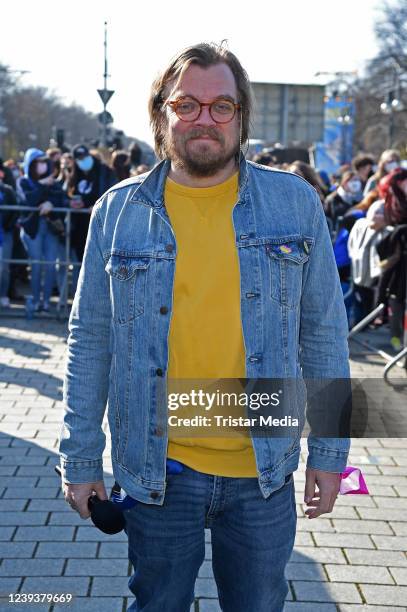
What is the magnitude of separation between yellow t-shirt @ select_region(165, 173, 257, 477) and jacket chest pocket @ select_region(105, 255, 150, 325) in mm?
90

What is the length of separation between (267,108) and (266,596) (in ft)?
90.9

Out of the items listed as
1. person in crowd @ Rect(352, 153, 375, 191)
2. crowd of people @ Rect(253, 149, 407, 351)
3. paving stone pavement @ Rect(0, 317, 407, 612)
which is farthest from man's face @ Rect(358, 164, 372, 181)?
paving stone pavement @ Rect(0, 317, 407, 612)

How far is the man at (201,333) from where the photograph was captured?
8.34ft

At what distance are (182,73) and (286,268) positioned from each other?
1.91 feet

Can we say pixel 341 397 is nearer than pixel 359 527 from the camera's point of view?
Yes

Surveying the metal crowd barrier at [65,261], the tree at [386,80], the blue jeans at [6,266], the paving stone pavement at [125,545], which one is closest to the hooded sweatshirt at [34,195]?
the metal crowd barrier at [65,261]

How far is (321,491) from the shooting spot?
2.66 metres

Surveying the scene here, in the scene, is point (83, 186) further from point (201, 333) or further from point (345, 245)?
point (201, 333)

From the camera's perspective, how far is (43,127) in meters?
93.8

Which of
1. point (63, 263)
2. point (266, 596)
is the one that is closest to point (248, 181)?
point (266, 596)

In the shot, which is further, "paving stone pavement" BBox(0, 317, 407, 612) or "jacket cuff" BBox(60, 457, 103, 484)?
"paving stone pavement" BBox(0, 317, 407, 612)

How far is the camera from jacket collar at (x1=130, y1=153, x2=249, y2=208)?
2615mm

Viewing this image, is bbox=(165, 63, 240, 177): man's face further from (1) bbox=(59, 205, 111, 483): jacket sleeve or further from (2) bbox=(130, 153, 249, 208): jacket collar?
(1) bbox=(59, 205, 111, 483): jacket sleeve

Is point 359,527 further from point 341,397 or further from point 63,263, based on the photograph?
point 63,263
